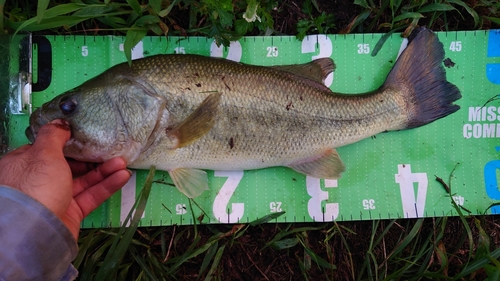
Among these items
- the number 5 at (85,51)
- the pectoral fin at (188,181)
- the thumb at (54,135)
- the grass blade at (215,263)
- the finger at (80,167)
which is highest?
the number 5 at (85,51)

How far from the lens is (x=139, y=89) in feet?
8.45

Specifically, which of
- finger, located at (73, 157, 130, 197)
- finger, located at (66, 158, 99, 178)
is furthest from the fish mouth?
finger, located at (73, 157, 130, 197)

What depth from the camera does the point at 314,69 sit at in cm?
299

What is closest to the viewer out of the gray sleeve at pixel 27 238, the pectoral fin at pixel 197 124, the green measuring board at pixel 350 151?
the gray sleeve at pixel 27 238

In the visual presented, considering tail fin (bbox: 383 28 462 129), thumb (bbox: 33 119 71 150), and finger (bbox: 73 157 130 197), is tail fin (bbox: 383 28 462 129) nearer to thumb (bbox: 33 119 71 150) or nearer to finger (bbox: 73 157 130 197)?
finger (bbox: 73 157 130 197)

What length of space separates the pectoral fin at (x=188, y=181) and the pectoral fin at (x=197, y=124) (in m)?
0.36

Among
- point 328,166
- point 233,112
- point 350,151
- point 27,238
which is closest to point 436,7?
point 350,151

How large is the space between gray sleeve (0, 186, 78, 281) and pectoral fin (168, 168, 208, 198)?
886 millimetres

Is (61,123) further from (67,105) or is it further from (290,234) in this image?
(290,234)

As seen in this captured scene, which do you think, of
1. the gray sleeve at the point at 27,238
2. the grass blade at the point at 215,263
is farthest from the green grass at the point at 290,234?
the gray sleeve at the point at 27,238

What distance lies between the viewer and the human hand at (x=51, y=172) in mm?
2184

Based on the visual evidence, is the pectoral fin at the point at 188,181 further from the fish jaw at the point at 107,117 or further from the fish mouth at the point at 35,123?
the fish mouth at the point at 35,123

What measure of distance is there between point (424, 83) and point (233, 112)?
1529mm

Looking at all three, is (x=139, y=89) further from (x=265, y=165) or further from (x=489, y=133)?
(x=489, y=133)
